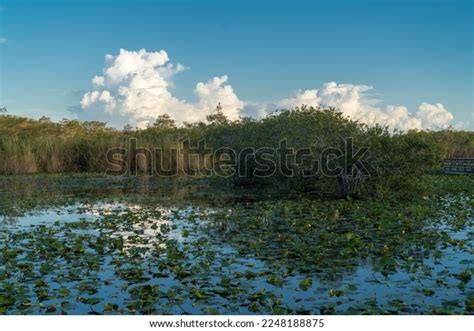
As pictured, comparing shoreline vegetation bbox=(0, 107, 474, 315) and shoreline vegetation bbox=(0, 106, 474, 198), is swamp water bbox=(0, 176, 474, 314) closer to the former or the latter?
shoreline vegetation bbox=(0, 107, 474, 315)

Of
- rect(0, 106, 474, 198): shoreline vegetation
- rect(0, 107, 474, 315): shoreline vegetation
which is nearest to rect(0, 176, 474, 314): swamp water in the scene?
rect(0, 107, 474, 315): shoreline vegetation

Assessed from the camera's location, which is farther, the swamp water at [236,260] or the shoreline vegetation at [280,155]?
the shoreline vegetation at [280,155]

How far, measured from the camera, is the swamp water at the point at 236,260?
220 inches

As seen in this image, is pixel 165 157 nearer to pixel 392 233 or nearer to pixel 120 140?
pixel 120 140

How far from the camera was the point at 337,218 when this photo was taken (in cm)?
1135

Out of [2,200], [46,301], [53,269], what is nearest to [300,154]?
[2,200]

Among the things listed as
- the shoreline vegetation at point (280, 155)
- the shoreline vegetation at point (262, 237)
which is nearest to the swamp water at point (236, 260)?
the shoreline vegetation at point (262, 237)

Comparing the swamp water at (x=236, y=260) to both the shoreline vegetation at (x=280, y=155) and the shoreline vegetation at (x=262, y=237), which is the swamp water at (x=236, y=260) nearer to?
the shoreline vegetation at (x=262, y=237)

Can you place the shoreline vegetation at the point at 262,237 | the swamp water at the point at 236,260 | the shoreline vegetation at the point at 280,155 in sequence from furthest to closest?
the shoreline vegetation at the point at 280,155 < the shoreline vegetation at the point at 262,237 < the swamp water at the point at 236,260

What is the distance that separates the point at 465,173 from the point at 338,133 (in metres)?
11.8

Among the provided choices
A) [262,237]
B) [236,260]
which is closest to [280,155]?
[262,237]

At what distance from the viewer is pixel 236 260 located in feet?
24.7

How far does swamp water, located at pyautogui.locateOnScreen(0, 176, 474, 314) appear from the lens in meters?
5.60

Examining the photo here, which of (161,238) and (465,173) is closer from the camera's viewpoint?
(161,238)
